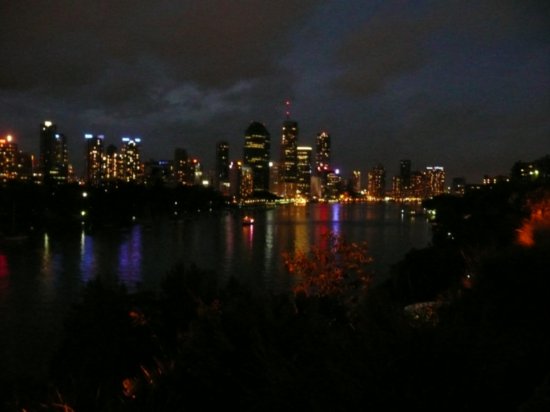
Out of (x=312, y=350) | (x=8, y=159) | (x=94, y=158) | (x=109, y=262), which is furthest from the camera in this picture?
(x=94, y=158)

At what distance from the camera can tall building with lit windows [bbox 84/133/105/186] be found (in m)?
148

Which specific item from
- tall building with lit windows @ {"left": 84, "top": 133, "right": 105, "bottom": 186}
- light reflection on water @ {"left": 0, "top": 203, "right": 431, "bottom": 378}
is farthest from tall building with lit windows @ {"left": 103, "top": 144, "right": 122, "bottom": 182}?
light reflection on water @ {"left": 0, "top": 203, "right": 431, "bottom": 378}

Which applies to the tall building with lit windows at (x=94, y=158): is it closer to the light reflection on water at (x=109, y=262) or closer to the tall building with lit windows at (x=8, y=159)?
the tall building with lit windows at (x=8, y=159)

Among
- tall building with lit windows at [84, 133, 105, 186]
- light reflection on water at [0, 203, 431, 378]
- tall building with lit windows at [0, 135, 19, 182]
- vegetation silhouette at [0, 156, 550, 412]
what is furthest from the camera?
tall building with lit windows at [84, 133, 105, 186]

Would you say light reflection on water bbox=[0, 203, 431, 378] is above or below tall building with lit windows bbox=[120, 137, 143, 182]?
below

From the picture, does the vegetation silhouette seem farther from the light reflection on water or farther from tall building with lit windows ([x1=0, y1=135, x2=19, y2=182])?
tall building with lit windows ([x1=0, y1=135, x2=19, y2=182])

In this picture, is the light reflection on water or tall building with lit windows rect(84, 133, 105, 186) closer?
the light reflection on water

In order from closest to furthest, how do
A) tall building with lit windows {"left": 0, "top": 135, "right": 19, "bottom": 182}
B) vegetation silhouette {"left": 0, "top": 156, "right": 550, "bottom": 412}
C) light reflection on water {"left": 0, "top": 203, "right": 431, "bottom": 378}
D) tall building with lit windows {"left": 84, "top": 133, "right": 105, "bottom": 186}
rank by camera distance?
vegetation silhouette {"left": 0, "top": 156, "right": 550, "bottom": 412}, light reflection on water {"left": 0, "top": 203, "right": 431, "bottom": 378}, tall building with lit windows {"left": 0, "top": 135, "right": 19, "bottom": 182}, tall building with lit windows {"left": 84, "top": 133, "right": 105, "bottom": 186}

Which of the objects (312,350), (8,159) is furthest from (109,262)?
(8,159)

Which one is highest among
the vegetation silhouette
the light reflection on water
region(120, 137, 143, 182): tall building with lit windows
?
region(120, 137, 143, 182): tall building with lit windows

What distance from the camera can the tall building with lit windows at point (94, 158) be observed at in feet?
484

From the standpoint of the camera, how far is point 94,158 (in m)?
149

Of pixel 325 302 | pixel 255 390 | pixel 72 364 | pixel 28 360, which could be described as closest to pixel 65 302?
pixel 28 360

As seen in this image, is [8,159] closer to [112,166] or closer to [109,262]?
[112,166]
